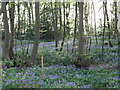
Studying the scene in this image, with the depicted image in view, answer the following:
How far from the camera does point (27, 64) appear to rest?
993 centimetres

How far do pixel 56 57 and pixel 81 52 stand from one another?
12.1 feet

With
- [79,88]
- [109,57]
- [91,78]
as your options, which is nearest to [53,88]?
[79,88]

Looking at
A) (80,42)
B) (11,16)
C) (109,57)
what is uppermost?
(11,16)

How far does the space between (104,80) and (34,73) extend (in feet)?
9.80

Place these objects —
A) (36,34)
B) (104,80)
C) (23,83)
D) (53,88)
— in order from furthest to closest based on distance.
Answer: (36,34)
(104,80)
(23,83)
(53,88)

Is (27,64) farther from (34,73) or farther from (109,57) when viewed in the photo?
(109,57)

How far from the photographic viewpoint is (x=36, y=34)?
31.5 feet

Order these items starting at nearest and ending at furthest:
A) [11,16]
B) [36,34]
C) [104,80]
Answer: [104,80] < [36,34] < [11,16]

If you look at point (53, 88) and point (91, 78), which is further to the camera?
point (91, 78)

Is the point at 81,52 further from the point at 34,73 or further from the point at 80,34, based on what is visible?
the point at 34,73

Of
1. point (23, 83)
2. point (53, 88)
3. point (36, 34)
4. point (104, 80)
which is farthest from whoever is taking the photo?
point (36, 34)

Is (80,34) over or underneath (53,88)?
over

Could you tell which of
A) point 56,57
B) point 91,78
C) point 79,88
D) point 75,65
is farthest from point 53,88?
point 56,57

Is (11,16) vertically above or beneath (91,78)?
above
